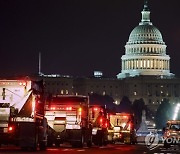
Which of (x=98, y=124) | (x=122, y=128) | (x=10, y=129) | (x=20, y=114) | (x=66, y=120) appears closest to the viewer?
(x=10, y=129)

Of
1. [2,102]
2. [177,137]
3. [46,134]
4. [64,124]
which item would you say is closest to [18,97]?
[2,102]

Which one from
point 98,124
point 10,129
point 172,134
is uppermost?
point 98,124

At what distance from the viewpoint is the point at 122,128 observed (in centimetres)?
6731

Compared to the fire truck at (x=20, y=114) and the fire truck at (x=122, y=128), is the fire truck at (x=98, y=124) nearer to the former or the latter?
the fire truck at (x=122, y=128)

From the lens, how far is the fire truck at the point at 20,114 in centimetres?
3878

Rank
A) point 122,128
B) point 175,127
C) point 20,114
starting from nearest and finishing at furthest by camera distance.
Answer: point 20,114 → point 175,127 → point 122,128

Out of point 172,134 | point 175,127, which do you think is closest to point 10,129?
point 172,134

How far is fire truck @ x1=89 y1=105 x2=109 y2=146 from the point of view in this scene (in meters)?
54.9

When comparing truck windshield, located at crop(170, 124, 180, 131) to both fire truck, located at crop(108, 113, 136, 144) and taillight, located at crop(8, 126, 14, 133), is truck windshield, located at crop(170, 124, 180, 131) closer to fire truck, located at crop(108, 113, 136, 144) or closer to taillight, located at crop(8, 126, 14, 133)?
fire truck, located at crop(108, 113, 136, 144)

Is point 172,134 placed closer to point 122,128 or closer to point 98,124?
point 98,124

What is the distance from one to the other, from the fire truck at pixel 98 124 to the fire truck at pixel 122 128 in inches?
273

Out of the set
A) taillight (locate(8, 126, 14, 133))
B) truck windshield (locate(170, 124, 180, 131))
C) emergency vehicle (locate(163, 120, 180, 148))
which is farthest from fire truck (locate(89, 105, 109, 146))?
taillight (locate(8, 126, 14, 133))

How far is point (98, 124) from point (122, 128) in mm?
11841

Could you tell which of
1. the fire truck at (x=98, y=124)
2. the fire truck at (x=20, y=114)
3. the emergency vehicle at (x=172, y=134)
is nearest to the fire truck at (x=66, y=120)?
the fire truck at (x=20, y=114)
